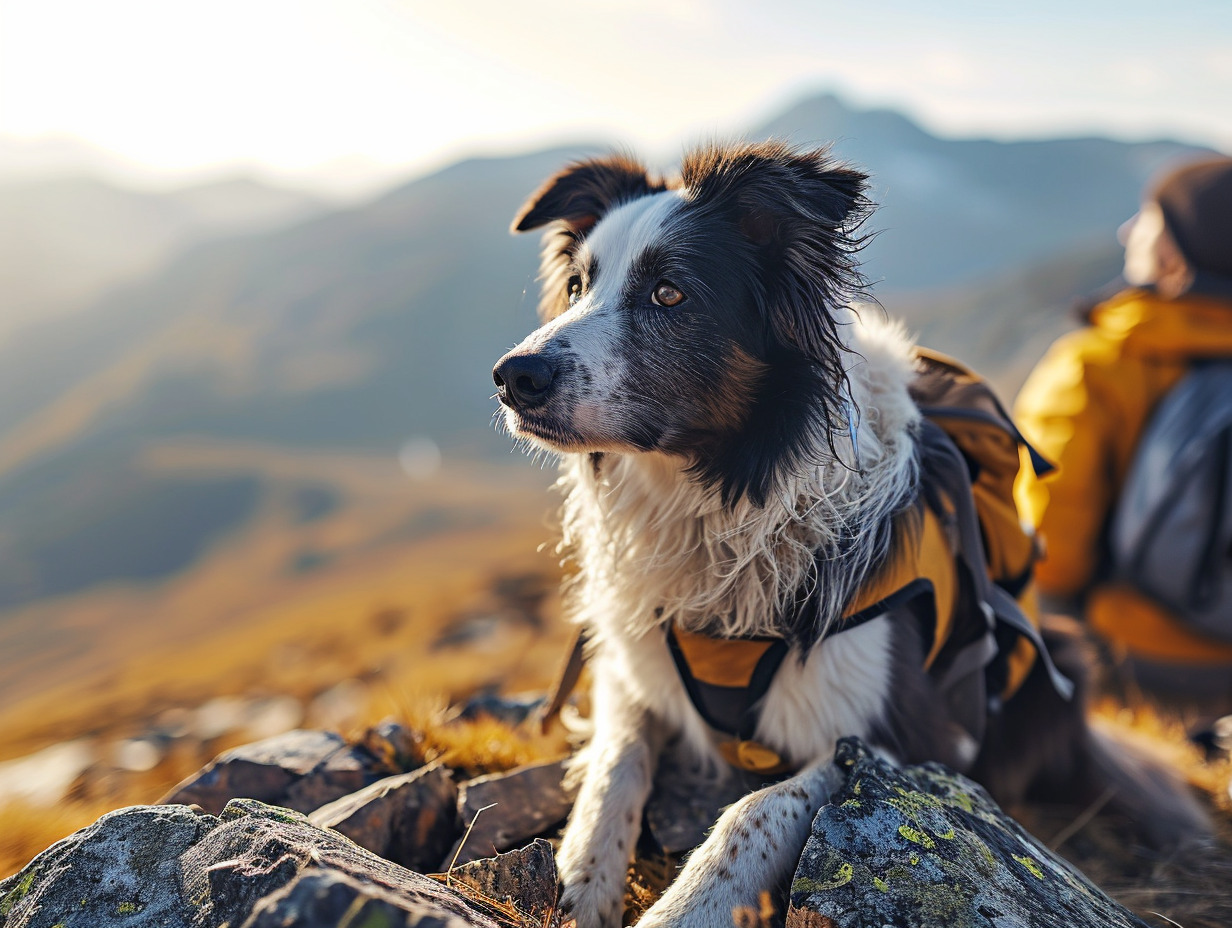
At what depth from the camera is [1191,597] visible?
4629mm

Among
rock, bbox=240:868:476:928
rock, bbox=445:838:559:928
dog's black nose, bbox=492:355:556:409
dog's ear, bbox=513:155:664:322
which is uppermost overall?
dog's ear, bbox=513:155:664:322

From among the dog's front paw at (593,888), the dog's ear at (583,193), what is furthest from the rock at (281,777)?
the dog's ear at (583,193)

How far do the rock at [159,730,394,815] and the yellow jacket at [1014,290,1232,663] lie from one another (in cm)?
420

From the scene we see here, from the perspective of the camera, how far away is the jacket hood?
4551mm

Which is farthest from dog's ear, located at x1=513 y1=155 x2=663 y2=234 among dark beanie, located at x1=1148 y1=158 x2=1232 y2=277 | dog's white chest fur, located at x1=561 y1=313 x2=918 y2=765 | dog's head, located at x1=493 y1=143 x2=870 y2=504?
dark beanie, located at x1=1148 y1=158 x2=1232 y2=277

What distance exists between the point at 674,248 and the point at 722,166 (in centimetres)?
36

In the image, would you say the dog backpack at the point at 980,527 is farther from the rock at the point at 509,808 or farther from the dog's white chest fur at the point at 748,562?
the rock at the point at 509,808

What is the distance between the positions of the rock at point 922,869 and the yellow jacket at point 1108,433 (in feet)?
10.3

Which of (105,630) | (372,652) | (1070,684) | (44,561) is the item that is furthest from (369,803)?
(44,561)

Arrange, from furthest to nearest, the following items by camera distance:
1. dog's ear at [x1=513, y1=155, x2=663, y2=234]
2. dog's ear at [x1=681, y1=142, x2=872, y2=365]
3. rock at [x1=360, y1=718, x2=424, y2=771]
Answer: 1. rock at [x1=360, y1=718, x2=424, y2=771]
2. dog's ear at [x1=513, y1=155, x2=663, y2=234]
3. dog's ear at [x1=681, y1=142, x2=872, y2=365]

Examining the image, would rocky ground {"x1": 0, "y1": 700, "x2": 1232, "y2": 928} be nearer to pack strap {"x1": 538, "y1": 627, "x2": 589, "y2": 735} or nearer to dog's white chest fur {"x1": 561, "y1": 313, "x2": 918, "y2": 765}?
dog's white chest fur {"x1": 561, "y1": 313, "x2": 918, "y2": 765}

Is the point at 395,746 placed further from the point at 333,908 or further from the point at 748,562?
the point at 333,908

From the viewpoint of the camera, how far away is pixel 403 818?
2631mm

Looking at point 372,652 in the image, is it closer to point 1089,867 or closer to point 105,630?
point 1089,867
